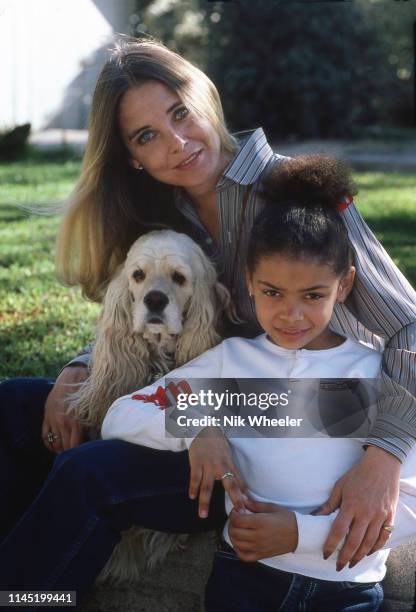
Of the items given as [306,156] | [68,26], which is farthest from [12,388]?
[68,26]

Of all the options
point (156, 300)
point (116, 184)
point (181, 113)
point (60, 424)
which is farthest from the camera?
point (116, 184)

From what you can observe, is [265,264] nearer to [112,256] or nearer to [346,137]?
[112,256]

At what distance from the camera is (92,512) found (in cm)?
217

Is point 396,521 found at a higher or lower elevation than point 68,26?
lower

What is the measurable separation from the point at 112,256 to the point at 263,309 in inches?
37.5

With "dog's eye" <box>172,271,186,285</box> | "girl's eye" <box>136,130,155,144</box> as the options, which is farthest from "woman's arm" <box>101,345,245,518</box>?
Answer: "girl's eye" <box>136,130,155,144</box>

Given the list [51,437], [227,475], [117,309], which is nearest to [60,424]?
[51,437]

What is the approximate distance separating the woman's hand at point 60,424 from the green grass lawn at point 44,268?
1061 mm

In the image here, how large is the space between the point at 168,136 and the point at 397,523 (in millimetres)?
1521

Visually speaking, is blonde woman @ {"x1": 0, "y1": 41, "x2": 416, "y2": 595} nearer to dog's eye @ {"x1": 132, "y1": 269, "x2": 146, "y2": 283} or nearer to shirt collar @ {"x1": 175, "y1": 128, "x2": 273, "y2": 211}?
shirt collar @ {"x1": 175, "y1": 128, "x2": 273, "y2": 211}

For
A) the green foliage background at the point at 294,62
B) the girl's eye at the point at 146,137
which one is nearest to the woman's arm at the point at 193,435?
the girl's eye at the point at 146,137

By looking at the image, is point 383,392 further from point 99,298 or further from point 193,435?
point 99,298

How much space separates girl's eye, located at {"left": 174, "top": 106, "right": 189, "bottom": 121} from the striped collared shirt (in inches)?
9.3

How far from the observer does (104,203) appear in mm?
3021
